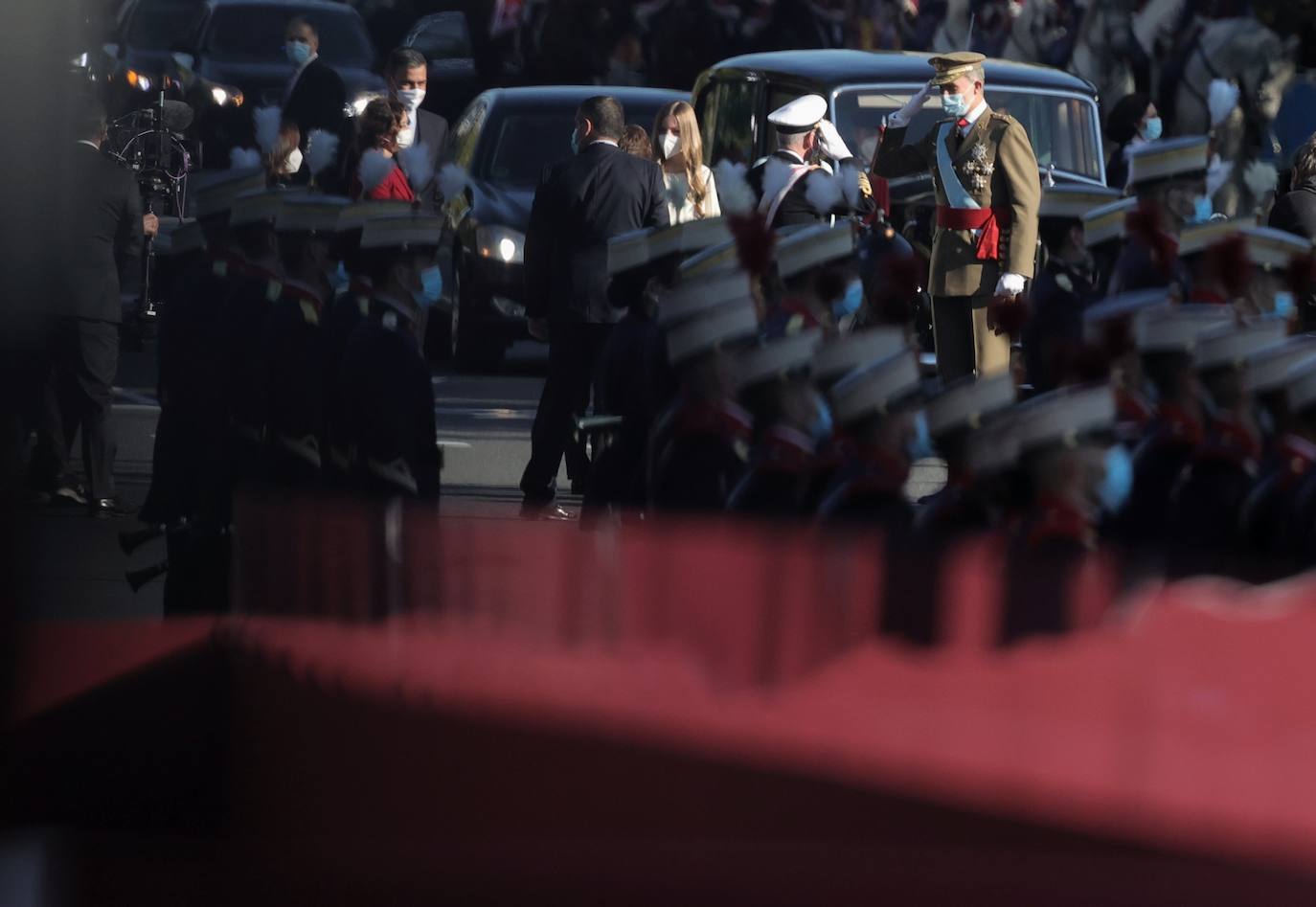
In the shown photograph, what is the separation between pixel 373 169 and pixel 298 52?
61 cm

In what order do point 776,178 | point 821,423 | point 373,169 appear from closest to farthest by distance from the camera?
1. point 821,423
2. point 373,169
3. point 776,178

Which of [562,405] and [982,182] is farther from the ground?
[982,182]

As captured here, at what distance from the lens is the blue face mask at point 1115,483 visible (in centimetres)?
435

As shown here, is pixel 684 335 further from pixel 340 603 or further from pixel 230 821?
pixel 230 821

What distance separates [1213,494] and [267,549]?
1737mm

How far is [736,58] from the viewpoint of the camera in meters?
6.18

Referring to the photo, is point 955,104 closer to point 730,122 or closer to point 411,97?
point 730,122

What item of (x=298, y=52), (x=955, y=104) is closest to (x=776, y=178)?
(x=955, y=104)

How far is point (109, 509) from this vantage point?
4422mm

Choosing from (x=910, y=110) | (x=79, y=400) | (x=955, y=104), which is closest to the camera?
(x=79, y=400)

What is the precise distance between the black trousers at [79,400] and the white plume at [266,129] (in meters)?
0.55

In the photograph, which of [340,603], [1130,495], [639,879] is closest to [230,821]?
[340,603]

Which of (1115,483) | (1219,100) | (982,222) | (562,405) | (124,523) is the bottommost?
(562,405)

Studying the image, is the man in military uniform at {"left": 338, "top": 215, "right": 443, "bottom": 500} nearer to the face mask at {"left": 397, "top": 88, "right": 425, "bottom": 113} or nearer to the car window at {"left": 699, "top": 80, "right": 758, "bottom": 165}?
the face mask at {"left": 397, "top": 88, "right": 425, "bottom": 113}
